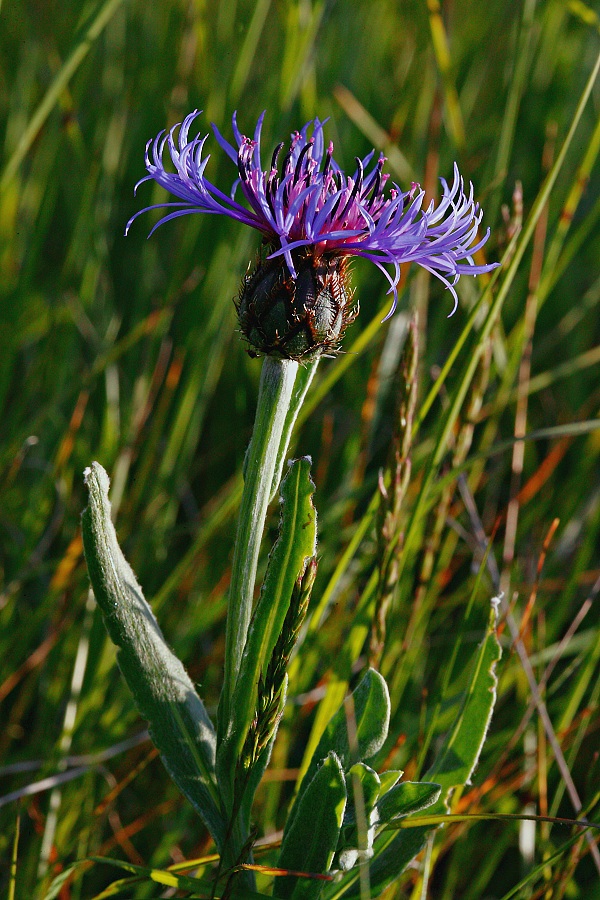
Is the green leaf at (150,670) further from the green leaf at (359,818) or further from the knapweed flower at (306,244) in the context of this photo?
the knapweed flower at (306,244)

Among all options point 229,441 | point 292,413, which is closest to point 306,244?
point 292,413

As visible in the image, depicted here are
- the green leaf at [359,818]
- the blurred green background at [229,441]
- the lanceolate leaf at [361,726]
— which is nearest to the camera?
the green leaf at [359,818]

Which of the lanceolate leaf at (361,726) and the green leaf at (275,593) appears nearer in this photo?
the green leaf at (275,593)

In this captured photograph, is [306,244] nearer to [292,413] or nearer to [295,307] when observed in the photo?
[295,307]

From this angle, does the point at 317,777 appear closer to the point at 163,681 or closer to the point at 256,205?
the point at 163,681

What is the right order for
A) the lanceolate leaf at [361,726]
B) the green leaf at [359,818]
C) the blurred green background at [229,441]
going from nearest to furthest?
1. the green leaf at [359,818]
2. the lanceolate leaf at [361,726]
3. the blurred green background at [229,441]

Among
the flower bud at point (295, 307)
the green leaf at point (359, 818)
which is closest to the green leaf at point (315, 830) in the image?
the green leaf at point (359, 818)

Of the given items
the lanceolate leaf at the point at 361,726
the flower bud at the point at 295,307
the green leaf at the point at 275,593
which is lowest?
the lanceolate leaf at the point at 361,726
